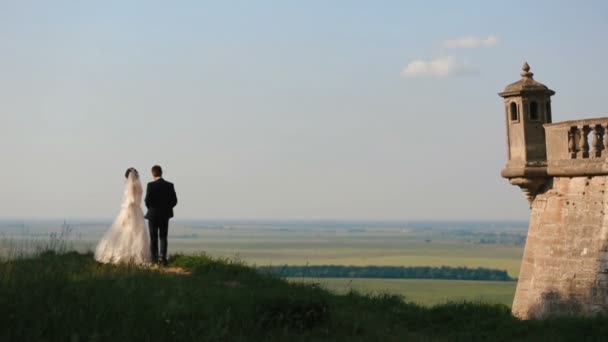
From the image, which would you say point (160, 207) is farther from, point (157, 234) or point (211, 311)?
point (211, 311)

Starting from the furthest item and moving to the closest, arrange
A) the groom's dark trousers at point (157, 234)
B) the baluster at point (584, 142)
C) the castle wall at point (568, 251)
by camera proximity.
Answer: the groom's dark trousers at point (157, 234), the baluster at point (584, 142), the castle wall at point (568, 251)

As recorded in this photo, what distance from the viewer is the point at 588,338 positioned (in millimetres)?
12484

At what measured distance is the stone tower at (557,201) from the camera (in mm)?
16500

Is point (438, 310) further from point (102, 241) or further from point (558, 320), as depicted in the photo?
point (102, 241)

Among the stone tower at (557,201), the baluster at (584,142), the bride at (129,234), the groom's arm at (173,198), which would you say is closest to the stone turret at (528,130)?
the stone tower at (557,201)

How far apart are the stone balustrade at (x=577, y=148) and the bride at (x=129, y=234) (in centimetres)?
887

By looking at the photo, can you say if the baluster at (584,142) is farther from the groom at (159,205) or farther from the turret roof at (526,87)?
the groom at (159,205)

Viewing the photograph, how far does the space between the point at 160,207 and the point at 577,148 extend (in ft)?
28.9

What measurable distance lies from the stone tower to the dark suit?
7.58m

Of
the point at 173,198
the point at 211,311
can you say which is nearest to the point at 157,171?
the point at 173,198

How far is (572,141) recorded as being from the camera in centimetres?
1722

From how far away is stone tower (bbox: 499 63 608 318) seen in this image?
16500 millimetres

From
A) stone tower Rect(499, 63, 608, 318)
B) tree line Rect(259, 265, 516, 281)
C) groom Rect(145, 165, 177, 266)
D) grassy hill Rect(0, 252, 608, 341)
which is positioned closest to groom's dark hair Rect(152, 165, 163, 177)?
groom Rect(145, 165, 177, 266)

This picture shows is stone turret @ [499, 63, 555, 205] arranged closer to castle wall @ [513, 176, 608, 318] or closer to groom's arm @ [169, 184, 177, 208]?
castle wall @ [513, 176, 608, 318]
